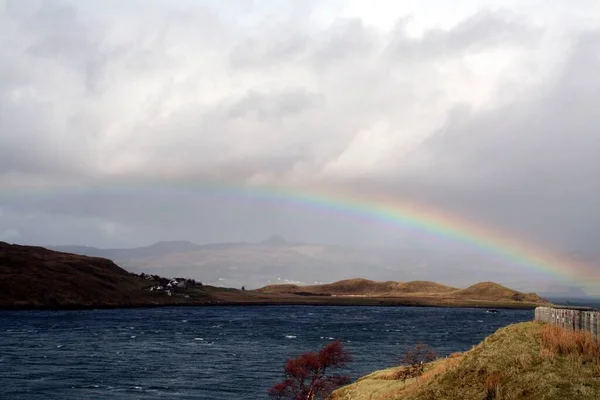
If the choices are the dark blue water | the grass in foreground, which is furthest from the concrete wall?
the dark blue water

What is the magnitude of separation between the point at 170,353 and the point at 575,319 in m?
80.4

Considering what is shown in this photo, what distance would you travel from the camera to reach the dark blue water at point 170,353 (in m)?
69.3

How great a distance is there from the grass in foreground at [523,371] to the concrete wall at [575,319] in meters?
1.30

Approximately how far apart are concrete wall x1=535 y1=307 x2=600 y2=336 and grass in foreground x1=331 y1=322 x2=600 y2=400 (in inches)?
51.2

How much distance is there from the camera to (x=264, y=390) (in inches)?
2640

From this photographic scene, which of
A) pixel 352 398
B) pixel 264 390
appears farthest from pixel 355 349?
pixel 352 398

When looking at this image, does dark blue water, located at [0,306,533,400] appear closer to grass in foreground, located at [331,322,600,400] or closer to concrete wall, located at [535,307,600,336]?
concrete wall, located at [535,307,600,336]

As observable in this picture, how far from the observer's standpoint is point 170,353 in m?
100

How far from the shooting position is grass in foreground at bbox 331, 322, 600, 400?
24.4 m

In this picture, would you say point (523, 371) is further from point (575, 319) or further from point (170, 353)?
point (170, 353)

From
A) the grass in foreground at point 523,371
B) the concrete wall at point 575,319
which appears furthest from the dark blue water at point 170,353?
the grass in foreground at point 523,371

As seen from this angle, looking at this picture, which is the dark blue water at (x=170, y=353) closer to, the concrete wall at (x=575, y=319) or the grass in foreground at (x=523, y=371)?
the concrete wall at (x=575, y=319)

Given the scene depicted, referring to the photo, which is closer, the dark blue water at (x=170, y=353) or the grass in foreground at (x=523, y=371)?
the grass in foreground at (x=523, y=371)

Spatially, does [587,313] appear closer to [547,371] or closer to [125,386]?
[547,371]
